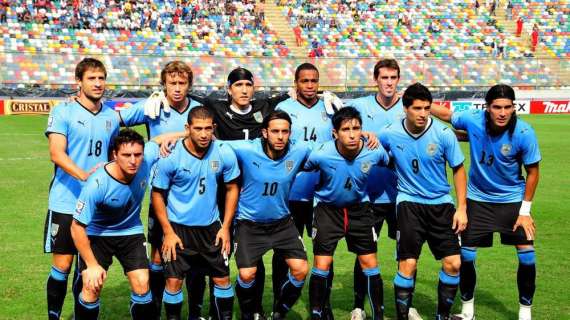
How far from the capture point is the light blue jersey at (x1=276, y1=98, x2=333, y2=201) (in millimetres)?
7535

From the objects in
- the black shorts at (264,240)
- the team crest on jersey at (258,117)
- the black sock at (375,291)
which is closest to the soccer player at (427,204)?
the black sock at (375,291)

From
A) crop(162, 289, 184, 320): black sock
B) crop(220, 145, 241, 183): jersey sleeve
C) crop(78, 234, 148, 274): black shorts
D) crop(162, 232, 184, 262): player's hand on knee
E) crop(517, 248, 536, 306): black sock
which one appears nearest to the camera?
crop(78, 234, 148, 274): black shorts

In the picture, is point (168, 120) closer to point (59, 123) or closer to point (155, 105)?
point (155, 105)

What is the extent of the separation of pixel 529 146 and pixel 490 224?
88 centimetres

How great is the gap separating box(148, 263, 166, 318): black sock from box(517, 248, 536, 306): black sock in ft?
11.9

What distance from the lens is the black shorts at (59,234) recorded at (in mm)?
6645

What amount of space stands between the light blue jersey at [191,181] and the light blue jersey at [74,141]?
695 mm

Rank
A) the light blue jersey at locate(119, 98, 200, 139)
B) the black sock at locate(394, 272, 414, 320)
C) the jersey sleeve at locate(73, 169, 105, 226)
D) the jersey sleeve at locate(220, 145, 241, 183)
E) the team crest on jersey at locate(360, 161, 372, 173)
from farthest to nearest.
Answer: the light blue jersey at locate(119, 98, 200, 139), the team crest on jersey at locate(360, 161, 372, 173), the black sock at locate(394, 272, 414, 320), the jersey sleeve at locate(220, 145, 241, 183), the jersey sleeve at locate(73, 169, 105, 226)

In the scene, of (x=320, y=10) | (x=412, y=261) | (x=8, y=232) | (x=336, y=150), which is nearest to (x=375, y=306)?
(x=412, y=261)

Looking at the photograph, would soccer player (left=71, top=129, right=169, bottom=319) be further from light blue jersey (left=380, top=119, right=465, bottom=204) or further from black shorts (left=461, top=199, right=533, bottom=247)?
black shorts (left=461, top=199, right=533, bottom=247)

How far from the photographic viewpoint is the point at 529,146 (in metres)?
6.96

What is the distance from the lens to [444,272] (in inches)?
273

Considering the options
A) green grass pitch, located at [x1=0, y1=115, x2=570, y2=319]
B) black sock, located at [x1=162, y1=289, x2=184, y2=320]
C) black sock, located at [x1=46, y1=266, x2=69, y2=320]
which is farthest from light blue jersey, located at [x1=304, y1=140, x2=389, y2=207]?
black sock, located at [x1=46, y1=266, x2=69, y2=320]

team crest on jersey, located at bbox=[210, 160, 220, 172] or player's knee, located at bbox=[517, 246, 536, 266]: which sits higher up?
team crest on jersey, located at bbox=[210, 160, 220, 172]
